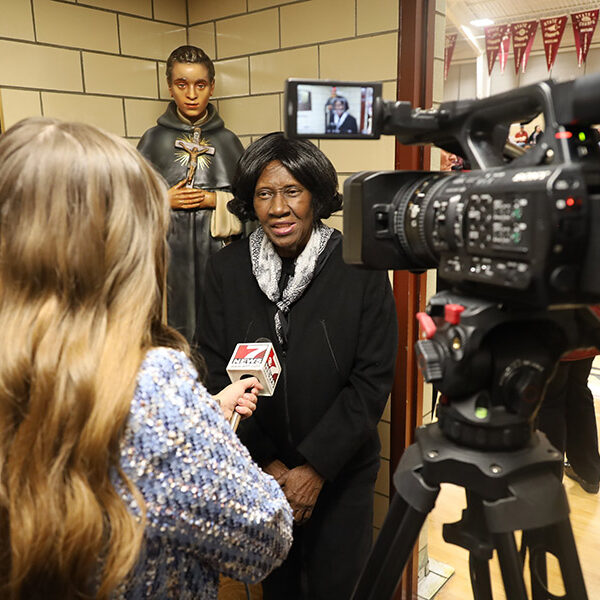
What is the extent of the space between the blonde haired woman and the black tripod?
0.78 feet

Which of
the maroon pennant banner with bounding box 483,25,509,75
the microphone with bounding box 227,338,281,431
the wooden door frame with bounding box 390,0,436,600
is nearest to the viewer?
the microphone with bounding box 227,338,281,431

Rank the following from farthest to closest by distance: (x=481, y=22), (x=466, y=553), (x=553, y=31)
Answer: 1. (x=481, y=22)
2. (x=553, y=31)
3. (x=466, y=553)

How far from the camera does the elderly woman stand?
1308mm

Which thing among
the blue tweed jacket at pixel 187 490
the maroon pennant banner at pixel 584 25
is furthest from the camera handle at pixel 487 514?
the maroon pennant banner at pixel 584 25

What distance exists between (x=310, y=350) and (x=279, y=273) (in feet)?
0.66

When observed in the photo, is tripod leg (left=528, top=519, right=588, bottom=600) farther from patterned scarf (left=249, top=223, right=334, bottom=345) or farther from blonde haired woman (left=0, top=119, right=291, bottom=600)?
patterned scarf (left=249, top=223, right=334, bottom=345)

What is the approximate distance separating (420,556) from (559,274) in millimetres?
1491

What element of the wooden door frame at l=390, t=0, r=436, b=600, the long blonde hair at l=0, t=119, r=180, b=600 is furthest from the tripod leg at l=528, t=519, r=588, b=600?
the wooden door frame at l=390, t=0, r=436, b=600

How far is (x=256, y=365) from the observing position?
102 cm

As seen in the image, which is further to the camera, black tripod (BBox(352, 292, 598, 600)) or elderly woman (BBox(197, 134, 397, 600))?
elderly woman (BBox(197, 134, 397, 600))

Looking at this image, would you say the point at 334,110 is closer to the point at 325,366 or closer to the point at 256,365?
the point at 256,365

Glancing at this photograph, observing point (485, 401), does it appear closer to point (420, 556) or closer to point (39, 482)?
point (39, 482)

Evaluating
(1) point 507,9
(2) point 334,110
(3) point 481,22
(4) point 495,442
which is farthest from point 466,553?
(3) point 481,22

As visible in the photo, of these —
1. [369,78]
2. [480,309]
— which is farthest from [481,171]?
[369,78]
